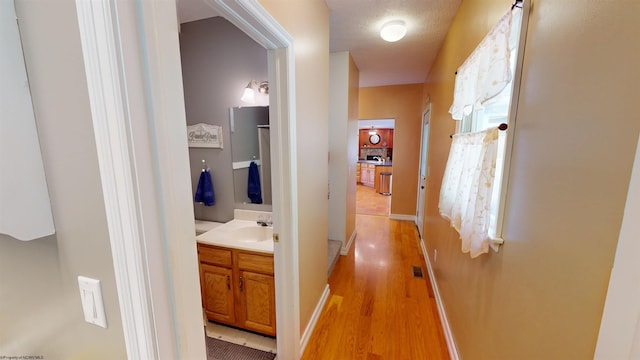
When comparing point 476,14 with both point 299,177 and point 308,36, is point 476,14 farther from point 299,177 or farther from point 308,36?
point 299,177

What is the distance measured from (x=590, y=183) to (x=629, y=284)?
0.89 feet

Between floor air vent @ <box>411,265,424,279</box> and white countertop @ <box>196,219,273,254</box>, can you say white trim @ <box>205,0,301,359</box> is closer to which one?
white countertop @ <box>196,219,273,254</box>

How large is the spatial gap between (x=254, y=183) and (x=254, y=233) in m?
0.47

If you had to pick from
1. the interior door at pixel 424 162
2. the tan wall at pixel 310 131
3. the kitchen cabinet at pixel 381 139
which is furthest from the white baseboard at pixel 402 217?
the kitchen cabinet at pixel 381 139

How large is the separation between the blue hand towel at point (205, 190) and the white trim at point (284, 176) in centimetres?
116

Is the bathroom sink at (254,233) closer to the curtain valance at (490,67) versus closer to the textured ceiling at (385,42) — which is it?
the curtain valance at (490,67)

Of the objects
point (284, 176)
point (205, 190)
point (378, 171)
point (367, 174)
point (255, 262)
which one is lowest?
point (367, 174)

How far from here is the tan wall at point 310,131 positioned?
4.82 feet

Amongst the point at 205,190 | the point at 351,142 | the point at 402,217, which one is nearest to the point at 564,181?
the point at 205,190

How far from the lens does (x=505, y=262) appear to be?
3.48 feet

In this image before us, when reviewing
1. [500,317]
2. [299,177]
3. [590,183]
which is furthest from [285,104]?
[500,317]

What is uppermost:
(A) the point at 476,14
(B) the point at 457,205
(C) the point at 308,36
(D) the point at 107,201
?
(A) the point at 476,14

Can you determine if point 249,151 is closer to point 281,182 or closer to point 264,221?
point 264,221

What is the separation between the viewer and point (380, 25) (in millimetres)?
2332
